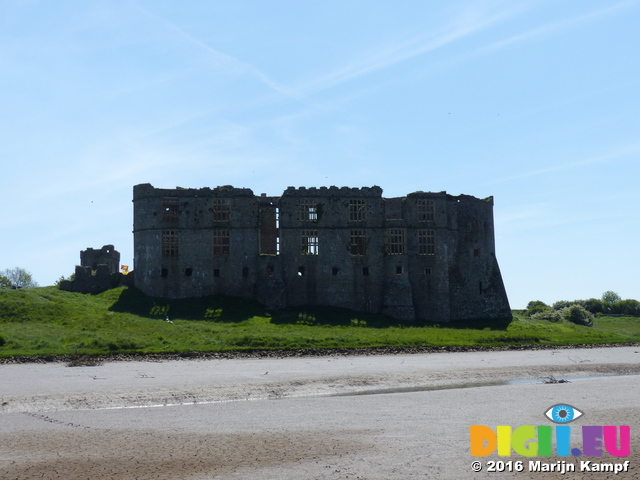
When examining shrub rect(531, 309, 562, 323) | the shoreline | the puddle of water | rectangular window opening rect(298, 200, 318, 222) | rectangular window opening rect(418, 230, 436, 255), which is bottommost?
the puddle of water

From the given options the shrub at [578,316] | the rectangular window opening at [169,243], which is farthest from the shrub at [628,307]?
the rectangular window opening at [169,243]

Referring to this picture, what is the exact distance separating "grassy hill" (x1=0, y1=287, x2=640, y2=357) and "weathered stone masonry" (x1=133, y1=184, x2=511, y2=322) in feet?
7.19

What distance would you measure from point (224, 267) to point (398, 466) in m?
48.2

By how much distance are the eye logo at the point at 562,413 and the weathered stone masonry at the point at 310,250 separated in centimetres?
4013

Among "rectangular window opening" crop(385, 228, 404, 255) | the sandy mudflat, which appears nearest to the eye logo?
the sandy mudflat

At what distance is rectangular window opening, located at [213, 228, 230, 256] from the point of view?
62219 millimetres

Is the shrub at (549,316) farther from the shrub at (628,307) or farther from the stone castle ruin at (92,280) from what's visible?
the stone castle ruin at (92,280)

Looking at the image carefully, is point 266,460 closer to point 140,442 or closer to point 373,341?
point 140,442

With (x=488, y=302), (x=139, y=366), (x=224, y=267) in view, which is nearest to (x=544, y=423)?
(x=139, y=366)

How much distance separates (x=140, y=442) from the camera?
17.1 metres

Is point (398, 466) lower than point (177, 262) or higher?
lower

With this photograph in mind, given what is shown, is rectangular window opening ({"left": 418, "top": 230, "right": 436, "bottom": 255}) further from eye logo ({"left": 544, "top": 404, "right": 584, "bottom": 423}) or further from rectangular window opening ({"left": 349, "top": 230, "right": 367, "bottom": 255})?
eye logo ({"left": 544, "top": 404, "right": 584, "bottom": 423})

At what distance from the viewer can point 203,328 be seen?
48.3 meters

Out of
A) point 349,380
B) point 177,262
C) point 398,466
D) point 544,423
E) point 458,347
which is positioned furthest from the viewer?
point 177,262
